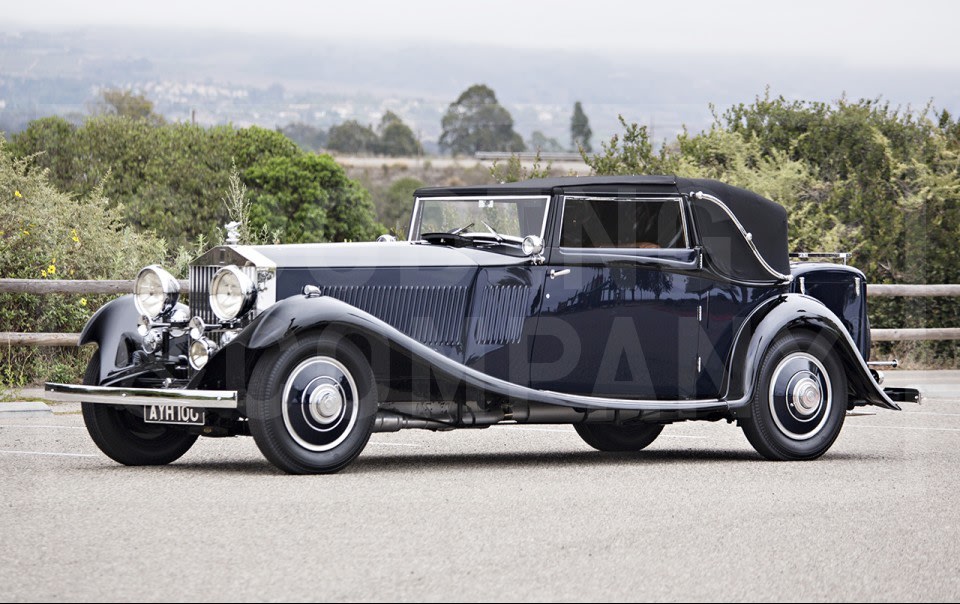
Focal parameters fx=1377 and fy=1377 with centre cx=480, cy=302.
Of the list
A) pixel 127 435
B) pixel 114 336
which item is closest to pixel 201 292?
pixel 114 336

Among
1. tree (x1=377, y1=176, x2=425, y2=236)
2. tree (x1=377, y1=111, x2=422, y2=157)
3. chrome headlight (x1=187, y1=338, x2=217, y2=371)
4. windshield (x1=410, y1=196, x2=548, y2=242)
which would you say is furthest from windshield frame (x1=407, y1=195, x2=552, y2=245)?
tree (x1=377, y1=111, x2=422, y2=157)

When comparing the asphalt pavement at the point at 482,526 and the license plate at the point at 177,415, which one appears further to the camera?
the license plate at the point at 177,415

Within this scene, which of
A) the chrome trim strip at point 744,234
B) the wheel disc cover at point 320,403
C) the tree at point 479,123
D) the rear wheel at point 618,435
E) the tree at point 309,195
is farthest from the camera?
the tree at point 479,123

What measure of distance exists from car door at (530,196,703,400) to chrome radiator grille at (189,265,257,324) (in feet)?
6.98

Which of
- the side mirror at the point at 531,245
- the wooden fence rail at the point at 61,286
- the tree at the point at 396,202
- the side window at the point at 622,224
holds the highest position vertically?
the side window at the point at 622,224

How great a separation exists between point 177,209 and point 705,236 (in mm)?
38351

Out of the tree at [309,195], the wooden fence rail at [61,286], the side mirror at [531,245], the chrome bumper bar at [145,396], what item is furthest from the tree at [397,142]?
the chrome bumper bar at [145,396]

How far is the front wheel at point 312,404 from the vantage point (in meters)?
7.94

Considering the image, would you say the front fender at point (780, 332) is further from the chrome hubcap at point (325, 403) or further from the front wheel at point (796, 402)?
the chrome hubcap at point (325, 403)

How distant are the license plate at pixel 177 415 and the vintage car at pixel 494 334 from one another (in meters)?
0.01

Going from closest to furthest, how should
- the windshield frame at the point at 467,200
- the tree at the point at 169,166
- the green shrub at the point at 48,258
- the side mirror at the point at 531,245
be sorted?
the side mirror at the point at 531,245, the windshield frame at the point at 467,200, the green shrub at the point at 48,258, the tree at the point at 169,166

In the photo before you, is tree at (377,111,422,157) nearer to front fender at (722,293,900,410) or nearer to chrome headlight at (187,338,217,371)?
A: front fender at (722,293,900,410)

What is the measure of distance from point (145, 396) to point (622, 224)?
11.1ft

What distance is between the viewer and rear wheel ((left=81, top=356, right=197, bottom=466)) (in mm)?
8914
